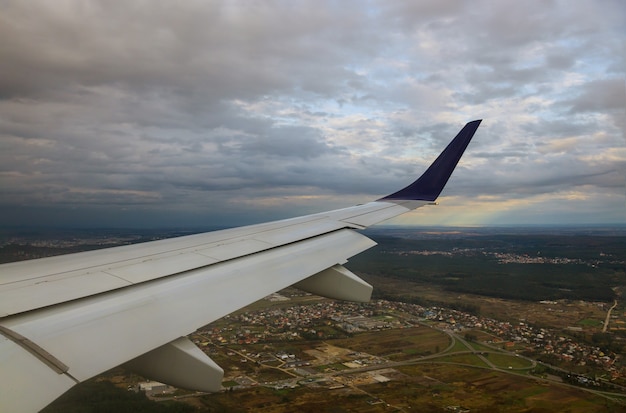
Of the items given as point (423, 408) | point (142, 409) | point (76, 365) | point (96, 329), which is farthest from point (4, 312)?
point (423, 408)

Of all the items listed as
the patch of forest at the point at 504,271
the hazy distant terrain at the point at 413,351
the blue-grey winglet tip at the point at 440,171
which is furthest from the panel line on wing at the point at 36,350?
the patch of forest at the point at 504,271

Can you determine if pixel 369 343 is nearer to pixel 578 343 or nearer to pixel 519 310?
pixel 578 343

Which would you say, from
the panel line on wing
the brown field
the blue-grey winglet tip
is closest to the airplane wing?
the panel line on wing

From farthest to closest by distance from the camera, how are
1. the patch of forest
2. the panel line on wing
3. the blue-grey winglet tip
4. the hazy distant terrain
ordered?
the patch of forest < the hazy distant terrain < the blue-grey winglet tip < the panel line on wing

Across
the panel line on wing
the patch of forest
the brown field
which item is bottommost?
the brown field

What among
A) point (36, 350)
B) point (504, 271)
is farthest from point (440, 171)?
point (504, 271)

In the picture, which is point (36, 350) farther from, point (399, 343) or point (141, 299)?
point (399, 343)

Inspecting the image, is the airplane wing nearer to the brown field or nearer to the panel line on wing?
the panel line on wing
